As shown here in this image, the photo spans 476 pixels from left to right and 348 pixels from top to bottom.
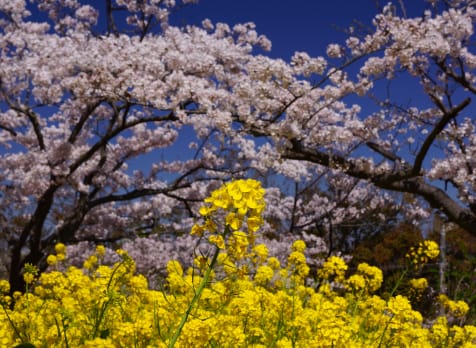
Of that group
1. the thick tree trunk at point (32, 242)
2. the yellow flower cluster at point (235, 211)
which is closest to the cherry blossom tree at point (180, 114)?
the thick tree trunk at point (32, 242)

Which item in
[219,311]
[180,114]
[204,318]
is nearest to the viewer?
[204,318]

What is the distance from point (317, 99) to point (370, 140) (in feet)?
6.32

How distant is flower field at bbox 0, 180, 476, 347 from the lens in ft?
7.71

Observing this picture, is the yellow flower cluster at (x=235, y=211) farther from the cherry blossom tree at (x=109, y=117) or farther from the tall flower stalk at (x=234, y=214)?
the cherry blossom tree at (x=109, y=117)

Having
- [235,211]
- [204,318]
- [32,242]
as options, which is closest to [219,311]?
[204,318]

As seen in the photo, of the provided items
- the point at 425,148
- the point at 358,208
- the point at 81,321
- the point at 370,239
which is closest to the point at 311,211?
the point at 358,208

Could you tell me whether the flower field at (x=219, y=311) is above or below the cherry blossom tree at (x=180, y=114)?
below

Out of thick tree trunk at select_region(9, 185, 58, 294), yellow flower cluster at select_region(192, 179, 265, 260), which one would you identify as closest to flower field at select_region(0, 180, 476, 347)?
yellow flower cluster at select_region(192, 179, 265, 260)

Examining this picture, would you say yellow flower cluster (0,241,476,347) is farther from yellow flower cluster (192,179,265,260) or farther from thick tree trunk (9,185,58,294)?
thick tree trunk (9,185,58,294)

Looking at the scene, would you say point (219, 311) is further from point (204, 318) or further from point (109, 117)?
point (109, 117)

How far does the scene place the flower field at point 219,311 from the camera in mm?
2350

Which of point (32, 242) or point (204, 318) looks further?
point (32, 242)

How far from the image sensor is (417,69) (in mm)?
10898

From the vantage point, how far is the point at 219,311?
3.82 meters
